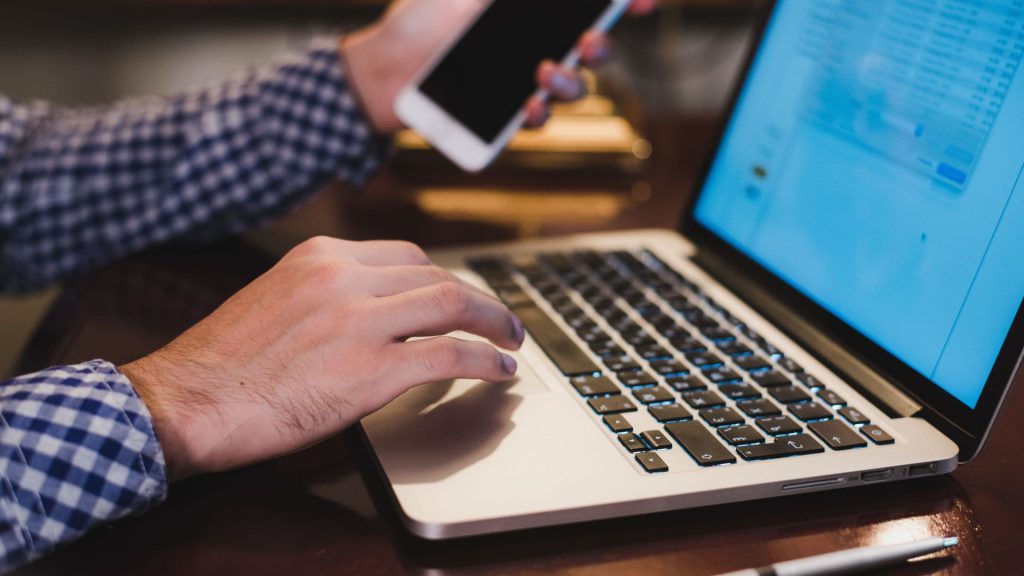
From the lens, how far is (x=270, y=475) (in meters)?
0.43

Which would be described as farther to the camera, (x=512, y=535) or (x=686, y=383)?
(x=686, y=383)

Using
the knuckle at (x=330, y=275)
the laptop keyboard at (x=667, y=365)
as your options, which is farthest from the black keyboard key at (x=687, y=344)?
the knuckle at (x=330, y=275)

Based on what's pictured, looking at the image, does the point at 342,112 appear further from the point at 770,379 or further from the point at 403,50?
the point at 770,379

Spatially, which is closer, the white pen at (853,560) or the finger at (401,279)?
the white pen at (853,560)

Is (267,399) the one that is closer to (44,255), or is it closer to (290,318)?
(290,318)

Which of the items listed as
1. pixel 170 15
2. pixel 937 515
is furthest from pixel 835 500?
pixel 170 15

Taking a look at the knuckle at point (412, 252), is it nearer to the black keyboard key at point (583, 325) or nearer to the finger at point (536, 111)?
the black keyboard key at point (583, 325)

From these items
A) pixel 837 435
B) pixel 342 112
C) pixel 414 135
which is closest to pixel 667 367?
pixel 837 435

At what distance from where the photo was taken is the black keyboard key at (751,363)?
20.5 inches

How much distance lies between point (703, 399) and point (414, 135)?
1.92 ft

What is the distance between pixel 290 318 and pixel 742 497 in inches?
9.7

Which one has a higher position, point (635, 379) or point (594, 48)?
point (594, 48)

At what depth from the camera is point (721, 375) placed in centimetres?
50

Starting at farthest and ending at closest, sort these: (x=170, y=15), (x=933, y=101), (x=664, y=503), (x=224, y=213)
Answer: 1. (x=170, y=15)
2. (x=224, y=213)
3. (x=933, y=101)
4. (x=664, y=503)
